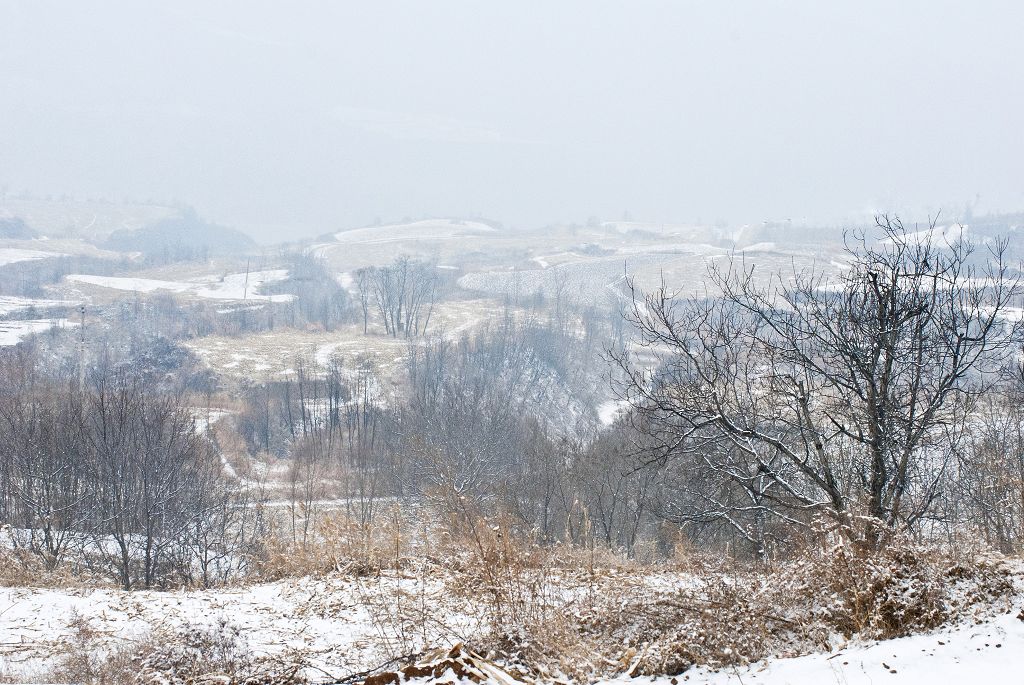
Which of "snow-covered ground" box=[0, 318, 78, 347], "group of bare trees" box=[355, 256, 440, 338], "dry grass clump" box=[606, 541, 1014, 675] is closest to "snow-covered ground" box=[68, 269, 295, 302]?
"group of bare trees" box=[355, 256, 440, 338]

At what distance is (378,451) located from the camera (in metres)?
42.5

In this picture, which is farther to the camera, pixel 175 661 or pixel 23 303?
pixel 23 303

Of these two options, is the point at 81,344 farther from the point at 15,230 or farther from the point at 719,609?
the point at 15,230

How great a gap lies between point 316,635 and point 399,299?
81473 mm

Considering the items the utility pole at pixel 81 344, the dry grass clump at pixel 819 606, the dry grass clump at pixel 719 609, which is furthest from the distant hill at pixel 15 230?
the dry grass clump at pixel 819 606

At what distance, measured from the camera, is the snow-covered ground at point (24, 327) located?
64.2m

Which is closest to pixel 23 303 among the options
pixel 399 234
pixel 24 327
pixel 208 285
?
pixel 24 327

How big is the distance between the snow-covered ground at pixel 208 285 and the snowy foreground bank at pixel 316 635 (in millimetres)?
91856

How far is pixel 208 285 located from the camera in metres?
106

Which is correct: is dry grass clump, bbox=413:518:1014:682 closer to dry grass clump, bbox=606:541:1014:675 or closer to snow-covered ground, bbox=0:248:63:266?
dry grass clump, bbox=606:541:1014:675

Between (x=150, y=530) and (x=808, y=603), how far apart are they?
75.4ft

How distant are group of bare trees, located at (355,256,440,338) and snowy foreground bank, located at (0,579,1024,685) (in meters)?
69.9

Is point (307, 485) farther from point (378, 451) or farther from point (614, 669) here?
point (614, 669)

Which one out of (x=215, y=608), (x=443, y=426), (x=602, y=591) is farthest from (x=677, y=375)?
(x=443, y=426)
